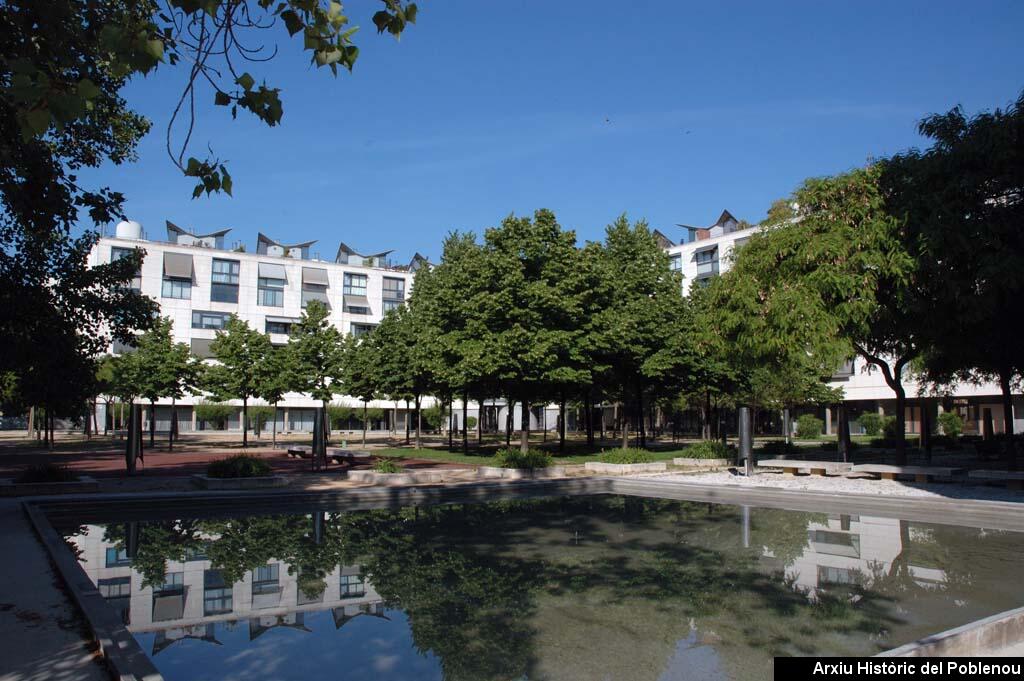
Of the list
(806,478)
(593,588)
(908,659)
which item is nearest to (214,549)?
(593,588)

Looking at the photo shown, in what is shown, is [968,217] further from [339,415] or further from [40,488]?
[339,415]

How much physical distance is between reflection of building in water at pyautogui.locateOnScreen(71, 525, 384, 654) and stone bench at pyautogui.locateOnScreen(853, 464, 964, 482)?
1662cm

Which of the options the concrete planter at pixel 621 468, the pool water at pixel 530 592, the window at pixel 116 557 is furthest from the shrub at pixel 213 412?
the window at pixel 116 557

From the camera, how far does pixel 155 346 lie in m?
39.1

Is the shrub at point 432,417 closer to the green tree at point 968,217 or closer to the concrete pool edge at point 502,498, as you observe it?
the concrete pool edge at point 502,498

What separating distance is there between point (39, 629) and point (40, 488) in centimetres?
1191

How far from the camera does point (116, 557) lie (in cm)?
1059

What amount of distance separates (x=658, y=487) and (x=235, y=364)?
92.9ft

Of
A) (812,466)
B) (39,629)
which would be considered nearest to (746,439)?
(812,466)

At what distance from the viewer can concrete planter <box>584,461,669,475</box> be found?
76.0ft

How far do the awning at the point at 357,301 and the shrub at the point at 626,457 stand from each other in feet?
183

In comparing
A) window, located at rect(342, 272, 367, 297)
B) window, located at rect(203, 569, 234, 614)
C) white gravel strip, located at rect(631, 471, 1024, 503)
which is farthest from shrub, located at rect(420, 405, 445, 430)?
window, located at rect(203, 569, 234, 614)

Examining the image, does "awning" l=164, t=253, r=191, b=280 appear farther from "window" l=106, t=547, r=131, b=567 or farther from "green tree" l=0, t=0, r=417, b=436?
"window" l=106, t=547, r=131, b=567

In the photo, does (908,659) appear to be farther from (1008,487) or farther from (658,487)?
(1008,487)
